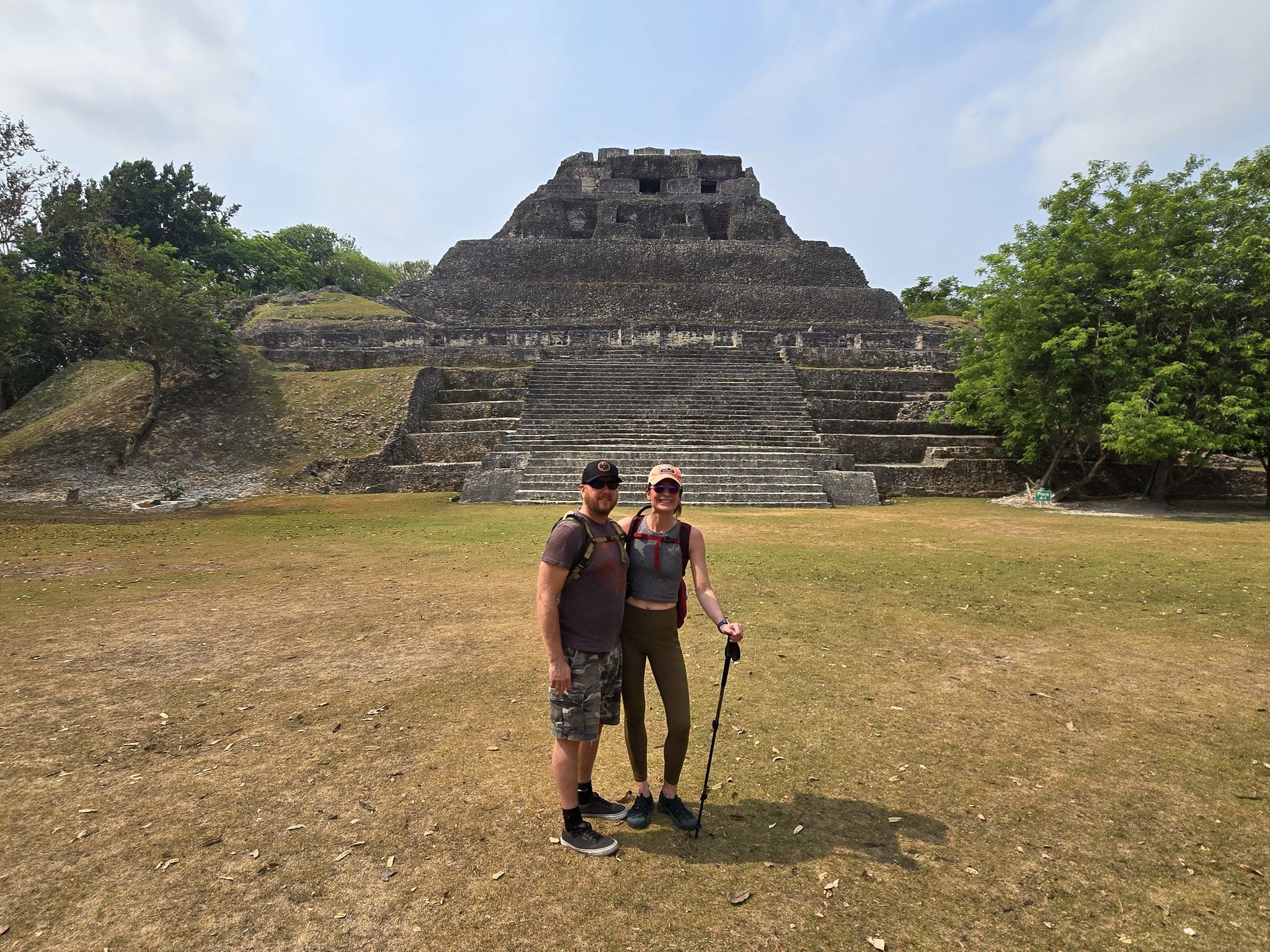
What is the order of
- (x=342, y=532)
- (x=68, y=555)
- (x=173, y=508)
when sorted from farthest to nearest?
(x=173, y=508) < (x=342, y=532) < (x=68, y=555)

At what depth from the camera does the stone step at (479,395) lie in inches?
711

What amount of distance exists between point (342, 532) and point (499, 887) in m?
8.69

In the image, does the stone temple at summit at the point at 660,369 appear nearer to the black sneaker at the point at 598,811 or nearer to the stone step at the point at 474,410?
the stone step at the point at 474,410

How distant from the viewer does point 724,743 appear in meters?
3.47

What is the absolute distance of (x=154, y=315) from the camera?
627 inches

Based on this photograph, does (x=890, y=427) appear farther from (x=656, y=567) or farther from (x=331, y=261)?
(x=331, y=261)

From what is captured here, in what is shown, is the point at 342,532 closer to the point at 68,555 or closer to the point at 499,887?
the point at 68,555

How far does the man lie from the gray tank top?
0.31ft

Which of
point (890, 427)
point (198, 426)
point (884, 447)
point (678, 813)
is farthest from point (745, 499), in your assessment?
point (198, 426)

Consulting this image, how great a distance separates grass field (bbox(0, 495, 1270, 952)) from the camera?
7.25ft

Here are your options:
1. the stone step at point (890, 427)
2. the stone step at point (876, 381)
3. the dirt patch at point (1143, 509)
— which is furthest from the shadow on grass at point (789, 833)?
the stone step at point (876, 381)

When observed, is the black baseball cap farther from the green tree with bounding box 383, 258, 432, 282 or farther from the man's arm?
the green tree with bounding box 383, 258, 432, 282

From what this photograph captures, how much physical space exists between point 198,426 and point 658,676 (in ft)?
59.3

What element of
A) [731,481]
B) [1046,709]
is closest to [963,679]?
[1046,709]
